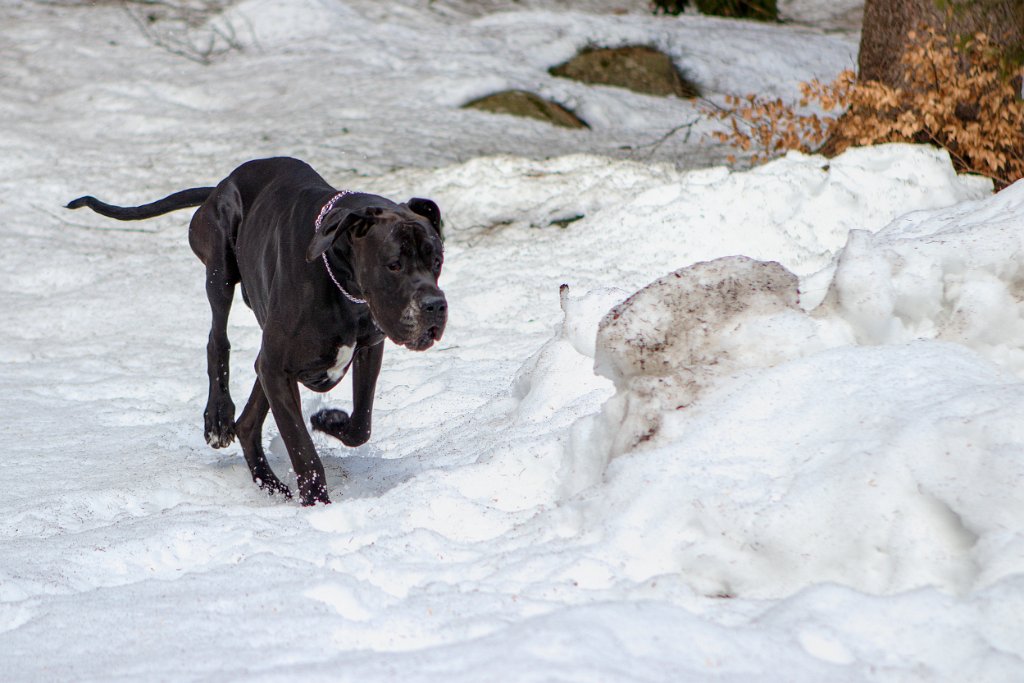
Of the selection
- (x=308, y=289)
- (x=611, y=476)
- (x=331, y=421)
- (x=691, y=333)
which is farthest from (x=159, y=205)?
(x=611, y=476)

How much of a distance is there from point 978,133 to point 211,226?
4.88 metres

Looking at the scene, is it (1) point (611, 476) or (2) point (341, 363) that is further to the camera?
(2) point (341, 363)

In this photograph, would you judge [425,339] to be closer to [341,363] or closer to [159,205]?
[341,363]

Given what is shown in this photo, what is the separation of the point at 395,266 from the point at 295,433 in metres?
0.88

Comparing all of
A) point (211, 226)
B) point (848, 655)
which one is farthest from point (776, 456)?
point (211, 226)

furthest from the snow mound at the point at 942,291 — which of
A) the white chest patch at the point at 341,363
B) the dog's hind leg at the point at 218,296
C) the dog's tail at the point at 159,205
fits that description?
the dog's tail at the point at 159,205

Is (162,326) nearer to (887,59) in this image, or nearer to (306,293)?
(306,293)

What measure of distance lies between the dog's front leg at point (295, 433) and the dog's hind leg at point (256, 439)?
1.46 feet

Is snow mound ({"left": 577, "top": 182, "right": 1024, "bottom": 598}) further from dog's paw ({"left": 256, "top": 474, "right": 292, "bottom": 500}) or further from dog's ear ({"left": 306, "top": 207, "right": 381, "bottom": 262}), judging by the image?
dog's paw ({"left": 256, "top": 474, "right": 292, "bottom": 500})

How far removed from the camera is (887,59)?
294 inches

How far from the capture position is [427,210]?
13.7 ft

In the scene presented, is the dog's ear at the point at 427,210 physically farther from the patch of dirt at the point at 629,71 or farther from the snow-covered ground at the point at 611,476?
the patch of dirt at the point at 629,71

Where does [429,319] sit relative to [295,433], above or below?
above

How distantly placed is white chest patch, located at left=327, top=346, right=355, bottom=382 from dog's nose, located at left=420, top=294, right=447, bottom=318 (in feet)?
1.95
